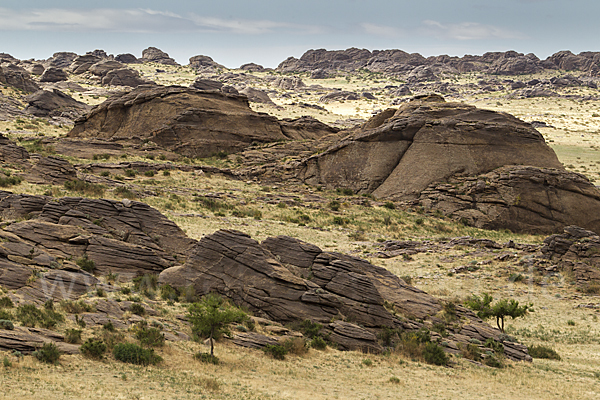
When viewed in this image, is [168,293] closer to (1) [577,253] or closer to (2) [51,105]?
(1) [577,253]

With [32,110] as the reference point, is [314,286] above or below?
below

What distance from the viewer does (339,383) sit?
14.5 meters

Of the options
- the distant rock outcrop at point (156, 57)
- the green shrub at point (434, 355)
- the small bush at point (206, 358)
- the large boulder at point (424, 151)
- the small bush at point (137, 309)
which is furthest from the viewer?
the distant rock outcrop at point (156, 57)

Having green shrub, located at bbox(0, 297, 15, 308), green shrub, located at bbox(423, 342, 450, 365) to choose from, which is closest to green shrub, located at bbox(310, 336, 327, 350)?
green shrub, located at bbox(423, 342, 450, 365)

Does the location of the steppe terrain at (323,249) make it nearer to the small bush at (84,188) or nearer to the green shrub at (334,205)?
the small bush at (84,188)

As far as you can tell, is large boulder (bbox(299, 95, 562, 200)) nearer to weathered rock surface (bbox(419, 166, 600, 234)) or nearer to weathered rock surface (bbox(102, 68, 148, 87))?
weathered rock surface (bbox(419, 166, 600, 234))

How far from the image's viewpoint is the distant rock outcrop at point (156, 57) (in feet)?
583

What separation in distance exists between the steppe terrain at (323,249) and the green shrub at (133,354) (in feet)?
0.89

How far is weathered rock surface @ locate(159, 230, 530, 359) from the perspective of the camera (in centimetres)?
1847

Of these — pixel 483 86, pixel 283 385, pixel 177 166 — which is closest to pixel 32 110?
pixel 177 166

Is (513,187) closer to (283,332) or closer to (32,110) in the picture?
(283,332)

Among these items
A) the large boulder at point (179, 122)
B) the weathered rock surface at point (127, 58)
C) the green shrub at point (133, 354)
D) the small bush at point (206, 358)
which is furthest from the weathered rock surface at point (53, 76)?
the small bush at point (206, 358)

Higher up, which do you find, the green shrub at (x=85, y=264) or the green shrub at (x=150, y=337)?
the green shrub at (x=85, y=264)

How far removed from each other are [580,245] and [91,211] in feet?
91.7
